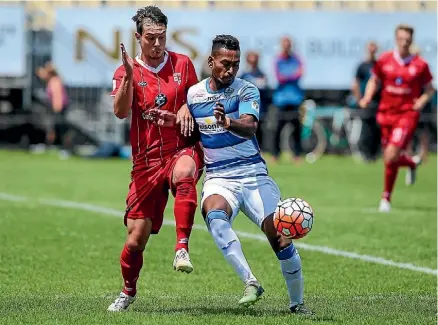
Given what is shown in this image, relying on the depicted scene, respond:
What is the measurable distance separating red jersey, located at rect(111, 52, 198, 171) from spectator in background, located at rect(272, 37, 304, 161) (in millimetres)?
16746

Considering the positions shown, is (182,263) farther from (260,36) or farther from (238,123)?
(260,36)

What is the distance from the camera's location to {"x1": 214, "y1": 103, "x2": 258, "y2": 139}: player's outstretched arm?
8.32m

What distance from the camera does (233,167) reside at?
8844 millimetres

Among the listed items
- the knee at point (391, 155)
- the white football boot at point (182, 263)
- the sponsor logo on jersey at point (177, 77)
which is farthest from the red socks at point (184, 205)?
the knee at point (391, 155)

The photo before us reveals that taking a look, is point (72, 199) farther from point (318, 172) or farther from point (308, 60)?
point (308, 60)

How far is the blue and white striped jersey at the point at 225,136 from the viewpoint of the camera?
28.8 feet

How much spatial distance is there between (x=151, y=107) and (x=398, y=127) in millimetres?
8290

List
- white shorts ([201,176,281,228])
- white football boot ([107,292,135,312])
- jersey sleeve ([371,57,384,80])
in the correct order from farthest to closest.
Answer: jersey sleeve ([371,57,384,80]) → white football boot ([107,292,135,312]) → white shorts ([201,176,281,228])

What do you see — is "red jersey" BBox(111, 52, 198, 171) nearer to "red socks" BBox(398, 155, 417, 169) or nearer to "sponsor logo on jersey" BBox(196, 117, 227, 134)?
"sponsor logo on jersey" BBox(196, 117, 227, 134)

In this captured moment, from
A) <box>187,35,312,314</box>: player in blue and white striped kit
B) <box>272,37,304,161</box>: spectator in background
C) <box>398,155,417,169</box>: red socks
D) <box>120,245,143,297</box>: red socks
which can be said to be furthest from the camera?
<box>272,37,304,161</box>: spectator in background

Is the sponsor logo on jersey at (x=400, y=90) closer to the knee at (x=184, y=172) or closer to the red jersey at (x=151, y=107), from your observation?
the red jersey at (x=151, y=107)

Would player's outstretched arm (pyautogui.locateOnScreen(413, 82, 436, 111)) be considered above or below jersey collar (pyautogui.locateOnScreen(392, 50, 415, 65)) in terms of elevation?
below

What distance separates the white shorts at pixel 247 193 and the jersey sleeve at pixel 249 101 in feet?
1.66

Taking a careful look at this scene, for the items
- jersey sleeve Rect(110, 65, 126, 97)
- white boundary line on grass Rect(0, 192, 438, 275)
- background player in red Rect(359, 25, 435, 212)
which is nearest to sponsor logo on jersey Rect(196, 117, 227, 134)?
jersey sleeve Rect(110, 65, 126, 97)
